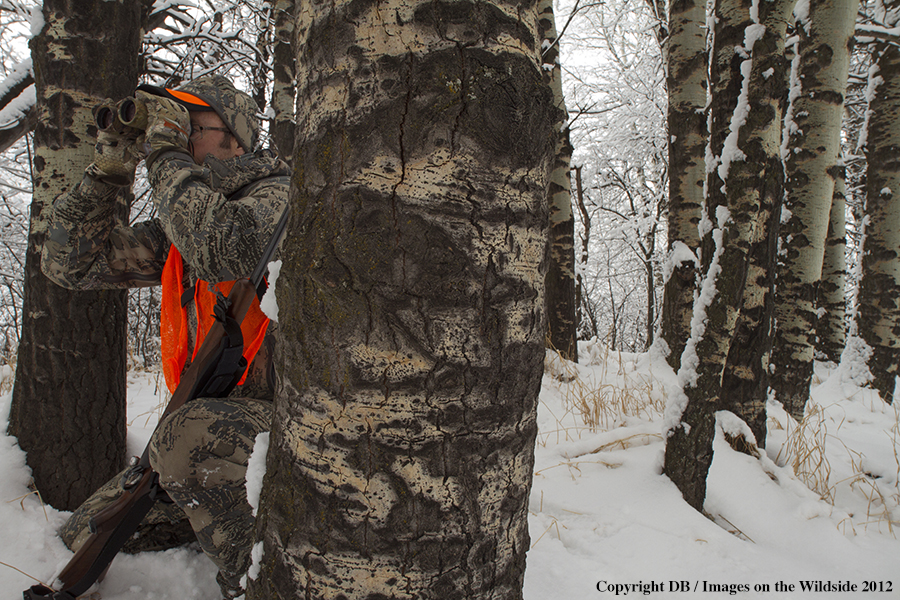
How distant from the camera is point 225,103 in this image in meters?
1.71

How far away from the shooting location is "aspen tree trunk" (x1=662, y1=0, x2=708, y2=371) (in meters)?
4.46

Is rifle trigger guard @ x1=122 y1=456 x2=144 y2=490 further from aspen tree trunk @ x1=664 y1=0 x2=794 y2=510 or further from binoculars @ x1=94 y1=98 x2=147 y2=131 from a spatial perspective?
aspen tree trunk @ x1=664 y1=0 x2=794 y2=510

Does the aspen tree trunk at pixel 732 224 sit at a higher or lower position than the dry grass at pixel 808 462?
higher

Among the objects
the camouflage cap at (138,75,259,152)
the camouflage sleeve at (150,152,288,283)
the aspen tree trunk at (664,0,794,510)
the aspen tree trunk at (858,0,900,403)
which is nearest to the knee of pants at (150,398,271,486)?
the camouflage sleeve at (150,152,288,283)

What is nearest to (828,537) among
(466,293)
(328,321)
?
(466,293)

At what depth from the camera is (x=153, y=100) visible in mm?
1499

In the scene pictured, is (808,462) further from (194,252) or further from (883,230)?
(883,230)

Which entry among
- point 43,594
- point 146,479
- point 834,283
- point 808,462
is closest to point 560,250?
point 808,462

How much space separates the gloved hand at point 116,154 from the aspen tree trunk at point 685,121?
4.01 metres

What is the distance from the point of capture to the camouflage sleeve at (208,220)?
135 cm

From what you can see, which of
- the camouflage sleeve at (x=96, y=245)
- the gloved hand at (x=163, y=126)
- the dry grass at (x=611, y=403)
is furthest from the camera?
the dry grass at (x=611, y=403)

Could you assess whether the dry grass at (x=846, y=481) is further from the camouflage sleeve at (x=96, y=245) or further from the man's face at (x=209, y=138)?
the camouflage sleeve at (x=96, y=245)

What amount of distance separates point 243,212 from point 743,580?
1.88 metres

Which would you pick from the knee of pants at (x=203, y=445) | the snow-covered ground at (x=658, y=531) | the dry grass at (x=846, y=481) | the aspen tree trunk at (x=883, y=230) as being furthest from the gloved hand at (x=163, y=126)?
the aspen tree trunk at (x=883, y=230)
